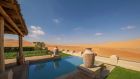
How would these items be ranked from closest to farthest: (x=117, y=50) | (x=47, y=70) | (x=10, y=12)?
1. (x=10, y=12)
2. (x=47, y=70)
3. (x=117, y=50)

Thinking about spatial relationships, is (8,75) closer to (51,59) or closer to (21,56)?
(21,56)

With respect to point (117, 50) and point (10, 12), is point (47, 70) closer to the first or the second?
point (10, 12)

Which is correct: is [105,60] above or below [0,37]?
below

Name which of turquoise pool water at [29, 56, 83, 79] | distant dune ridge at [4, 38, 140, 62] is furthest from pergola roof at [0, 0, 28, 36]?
distant dune ridge at [4, 38, 140, 62]

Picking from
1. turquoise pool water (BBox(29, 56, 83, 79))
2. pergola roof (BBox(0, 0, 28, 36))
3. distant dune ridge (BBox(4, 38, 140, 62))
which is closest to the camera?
pergola roof (BBox(0, 0, 28, 36))

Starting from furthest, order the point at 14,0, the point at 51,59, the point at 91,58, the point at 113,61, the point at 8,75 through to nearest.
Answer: the point at 51,59 < the point at 113,61 < the point at 91,58 < the point at 8,75 < the point at 14,0

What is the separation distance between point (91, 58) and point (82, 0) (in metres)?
12.8

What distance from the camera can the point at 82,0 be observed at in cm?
1900

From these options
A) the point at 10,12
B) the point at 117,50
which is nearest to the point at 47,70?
the point at 10,12

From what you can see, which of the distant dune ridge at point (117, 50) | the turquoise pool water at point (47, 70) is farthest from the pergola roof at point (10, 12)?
the distant dune ridge at point (117, 50)

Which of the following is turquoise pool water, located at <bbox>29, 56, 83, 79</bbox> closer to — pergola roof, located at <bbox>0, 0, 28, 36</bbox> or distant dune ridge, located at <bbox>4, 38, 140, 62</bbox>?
pergola roof, located at <bbox>0, 0, 28, 36</bbox>

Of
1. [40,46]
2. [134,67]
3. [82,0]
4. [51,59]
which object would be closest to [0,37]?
[134,67]

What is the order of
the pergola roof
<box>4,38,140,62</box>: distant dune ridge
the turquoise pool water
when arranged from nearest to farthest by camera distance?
1. the pergola roof
2. the turquoise pool water
3. <box>4,38,140,62</box>: distant dune ridge

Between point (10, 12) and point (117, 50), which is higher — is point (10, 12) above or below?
above
